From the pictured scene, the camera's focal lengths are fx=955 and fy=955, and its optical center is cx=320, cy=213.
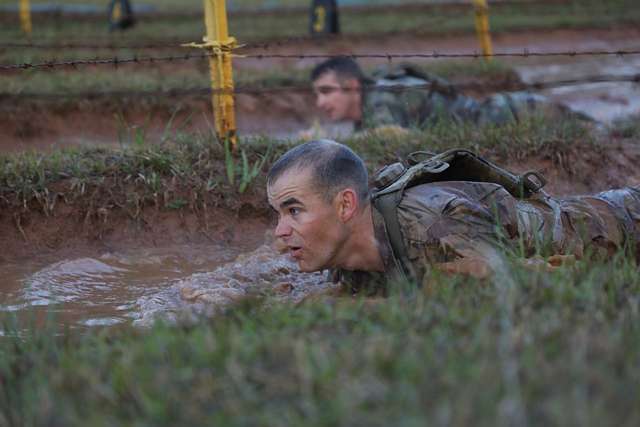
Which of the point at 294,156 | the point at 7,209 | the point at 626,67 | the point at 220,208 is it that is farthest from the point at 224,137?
the point at 626,67

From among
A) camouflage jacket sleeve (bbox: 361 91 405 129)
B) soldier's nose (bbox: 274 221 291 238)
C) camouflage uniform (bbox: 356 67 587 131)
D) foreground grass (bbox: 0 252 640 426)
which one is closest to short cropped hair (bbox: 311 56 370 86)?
camouflage uniform (bbox: 356 67 587 131)

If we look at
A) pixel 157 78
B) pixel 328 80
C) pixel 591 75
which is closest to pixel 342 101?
pixel 328 80

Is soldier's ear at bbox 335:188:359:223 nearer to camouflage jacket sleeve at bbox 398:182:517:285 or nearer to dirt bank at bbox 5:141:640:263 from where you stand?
camouflage jacket sleeve at bbox 398:182:517:285

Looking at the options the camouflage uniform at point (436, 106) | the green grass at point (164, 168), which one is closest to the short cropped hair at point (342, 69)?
the camouflage uniform at point (436, 106)

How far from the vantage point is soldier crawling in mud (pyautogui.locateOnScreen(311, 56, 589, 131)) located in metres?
7.45

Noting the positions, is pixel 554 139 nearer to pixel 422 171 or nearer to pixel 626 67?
pixel 422 171

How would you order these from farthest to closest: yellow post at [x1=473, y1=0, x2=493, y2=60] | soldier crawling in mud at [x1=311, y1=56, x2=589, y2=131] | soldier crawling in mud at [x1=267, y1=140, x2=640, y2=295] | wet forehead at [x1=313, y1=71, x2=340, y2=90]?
yellow post at [x1=473, y1=0, x2=493, y2=60]
wet forehead at [x1=313, y1=71, x2=340, y2=90]
soldier crawling in mud at [x1=311, y1=56, x2=589, y2=131]
soldier crawling in mud at [x1=267, y1=140, x2=640, y2=295]

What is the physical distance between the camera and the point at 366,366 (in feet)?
7.51

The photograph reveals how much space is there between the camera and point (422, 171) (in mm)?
4215

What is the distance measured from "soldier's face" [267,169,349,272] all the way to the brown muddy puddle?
1.54 ft

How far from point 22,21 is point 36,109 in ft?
19.1

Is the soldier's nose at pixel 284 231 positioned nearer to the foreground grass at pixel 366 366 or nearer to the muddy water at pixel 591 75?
the foreground grass at pixel 366 366

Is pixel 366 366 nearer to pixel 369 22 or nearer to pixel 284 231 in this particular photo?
pixel 284 231

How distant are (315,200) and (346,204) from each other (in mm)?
144
